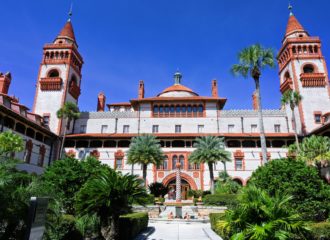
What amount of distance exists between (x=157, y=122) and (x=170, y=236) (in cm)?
3133

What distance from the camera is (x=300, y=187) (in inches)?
575

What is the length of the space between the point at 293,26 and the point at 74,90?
42.0 metres

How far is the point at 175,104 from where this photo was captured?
47.2m

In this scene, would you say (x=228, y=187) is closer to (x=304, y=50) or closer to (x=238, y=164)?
(x=238, y=164)

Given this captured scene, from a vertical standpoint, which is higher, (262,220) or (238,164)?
(238,164)

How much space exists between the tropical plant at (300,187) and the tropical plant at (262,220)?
544 cm

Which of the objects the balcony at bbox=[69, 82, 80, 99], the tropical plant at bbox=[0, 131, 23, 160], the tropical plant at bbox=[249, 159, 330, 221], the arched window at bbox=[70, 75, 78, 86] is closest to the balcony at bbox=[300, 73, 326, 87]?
the tropical plant at bbox=[249, 159, 330, 221]

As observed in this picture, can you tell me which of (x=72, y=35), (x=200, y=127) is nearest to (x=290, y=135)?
(x=200, y=127)

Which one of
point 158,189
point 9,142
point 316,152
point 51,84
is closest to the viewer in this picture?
point 9,142

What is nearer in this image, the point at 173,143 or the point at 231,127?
the point at 173,143

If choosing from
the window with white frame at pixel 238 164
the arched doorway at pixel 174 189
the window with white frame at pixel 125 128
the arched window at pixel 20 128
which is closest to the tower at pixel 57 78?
the arched window at pixel 20 128

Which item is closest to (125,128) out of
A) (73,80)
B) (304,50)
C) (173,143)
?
(173,143)

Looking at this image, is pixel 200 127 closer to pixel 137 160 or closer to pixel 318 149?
pixel 137 160

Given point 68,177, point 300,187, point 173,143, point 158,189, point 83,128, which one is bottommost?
point 300,187
